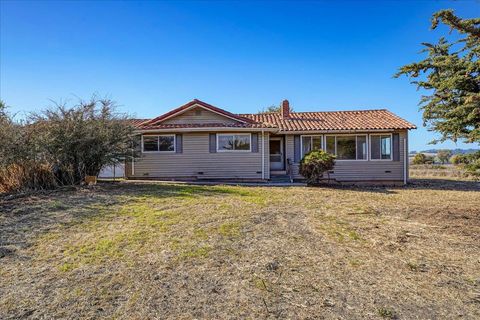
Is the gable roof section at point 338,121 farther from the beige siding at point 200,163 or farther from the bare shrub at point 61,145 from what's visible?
the bare shrub at point 61,145

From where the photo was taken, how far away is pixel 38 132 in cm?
1003

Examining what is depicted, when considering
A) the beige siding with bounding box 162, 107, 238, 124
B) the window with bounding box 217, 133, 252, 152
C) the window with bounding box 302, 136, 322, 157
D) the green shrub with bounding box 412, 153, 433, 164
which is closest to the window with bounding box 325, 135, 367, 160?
the window with bounding box 302, 136, 322, 157

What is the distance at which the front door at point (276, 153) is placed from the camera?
55.5 ft

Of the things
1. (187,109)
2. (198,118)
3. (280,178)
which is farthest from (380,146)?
(187,109)

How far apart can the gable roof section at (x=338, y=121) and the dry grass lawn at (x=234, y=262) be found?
7.73 m

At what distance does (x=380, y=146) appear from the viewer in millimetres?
15523

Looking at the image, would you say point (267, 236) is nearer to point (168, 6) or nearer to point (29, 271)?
point (29, 271)

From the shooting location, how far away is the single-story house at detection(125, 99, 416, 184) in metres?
15.0

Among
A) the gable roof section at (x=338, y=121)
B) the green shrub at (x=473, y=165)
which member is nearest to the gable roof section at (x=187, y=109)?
the gable roof section at (x=338, y=121)

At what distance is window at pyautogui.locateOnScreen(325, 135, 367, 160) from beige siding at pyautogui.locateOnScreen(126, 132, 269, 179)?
3.79 meters

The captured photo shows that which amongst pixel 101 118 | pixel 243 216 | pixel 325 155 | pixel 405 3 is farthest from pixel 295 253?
pixel 405 3

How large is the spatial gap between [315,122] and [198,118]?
679 cm

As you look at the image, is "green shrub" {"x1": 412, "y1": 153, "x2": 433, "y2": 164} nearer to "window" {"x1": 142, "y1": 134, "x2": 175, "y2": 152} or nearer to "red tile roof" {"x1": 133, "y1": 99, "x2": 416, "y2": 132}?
"red tile roof" {"x1": 133, "y1": 99, "x2": 416, "y2": 132}

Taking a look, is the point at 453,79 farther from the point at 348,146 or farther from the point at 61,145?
the point at 61,145
